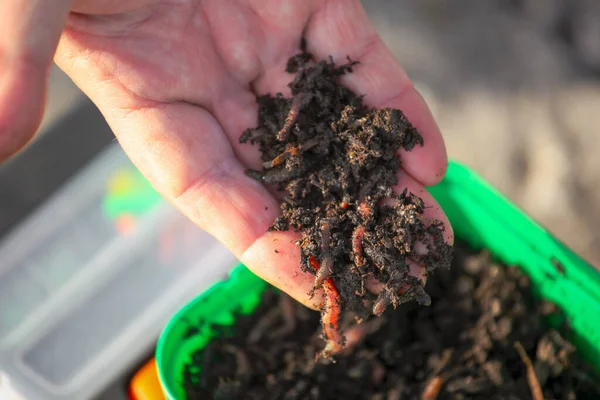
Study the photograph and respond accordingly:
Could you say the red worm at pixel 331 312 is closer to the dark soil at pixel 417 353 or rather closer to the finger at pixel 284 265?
the finger at pixel 284 265

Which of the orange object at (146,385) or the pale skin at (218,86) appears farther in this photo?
the orange object at (146,385)

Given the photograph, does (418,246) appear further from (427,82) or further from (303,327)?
(427,82)

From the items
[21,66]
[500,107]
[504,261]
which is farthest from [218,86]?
[500,107]

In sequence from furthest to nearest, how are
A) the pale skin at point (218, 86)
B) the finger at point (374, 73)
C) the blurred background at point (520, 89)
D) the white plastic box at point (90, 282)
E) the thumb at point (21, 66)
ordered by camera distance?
the blurred background at point (520, 89) → the white plastic box at point (90, 282) → the finger at point (374, 73) → the pale skin at point (218, 86) → the thumb at point (21, 66)

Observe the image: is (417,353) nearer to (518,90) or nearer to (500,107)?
(500,107)

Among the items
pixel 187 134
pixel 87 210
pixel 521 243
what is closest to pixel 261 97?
pixel 187 134

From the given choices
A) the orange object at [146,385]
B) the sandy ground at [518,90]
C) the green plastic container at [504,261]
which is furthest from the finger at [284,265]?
the sandy ground at [518,90]
